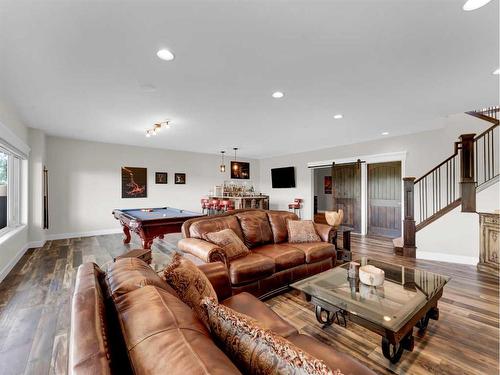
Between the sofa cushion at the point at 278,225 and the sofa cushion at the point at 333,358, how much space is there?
6.92 ft

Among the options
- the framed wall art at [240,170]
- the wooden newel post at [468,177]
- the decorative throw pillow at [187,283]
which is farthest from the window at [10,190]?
the wooden newel post at [468,177]

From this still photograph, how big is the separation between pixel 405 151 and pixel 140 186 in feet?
22.6

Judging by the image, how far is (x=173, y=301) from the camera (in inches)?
36.1

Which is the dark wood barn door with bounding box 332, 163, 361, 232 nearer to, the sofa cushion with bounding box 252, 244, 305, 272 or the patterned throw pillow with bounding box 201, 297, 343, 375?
the sofa cushion with bounding box 252, 244, 305, 272

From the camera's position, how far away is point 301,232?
339 cm

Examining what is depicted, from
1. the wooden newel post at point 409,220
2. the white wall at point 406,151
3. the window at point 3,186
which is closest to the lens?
the window at point 3,186

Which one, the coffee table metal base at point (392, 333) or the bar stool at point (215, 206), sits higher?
the bar stool at point (215, 206)

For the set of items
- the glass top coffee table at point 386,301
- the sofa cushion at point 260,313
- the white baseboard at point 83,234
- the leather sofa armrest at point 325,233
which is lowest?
the white baseboard at point 83,234

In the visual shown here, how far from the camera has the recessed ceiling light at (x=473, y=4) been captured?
5.21ft

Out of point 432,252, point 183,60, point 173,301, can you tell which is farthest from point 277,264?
point 432,252

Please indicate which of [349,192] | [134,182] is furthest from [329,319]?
[134,182]

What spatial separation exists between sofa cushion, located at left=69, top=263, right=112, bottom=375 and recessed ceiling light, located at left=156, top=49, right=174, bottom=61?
2.07 metres

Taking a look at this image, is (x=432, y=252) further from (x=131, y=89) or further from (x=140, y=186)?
(x=140, y=186)

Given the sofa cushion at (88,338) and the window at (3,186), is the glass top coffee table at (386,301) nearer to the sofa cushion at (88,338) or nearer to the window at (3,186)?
the sofa cushion at (88,338)
